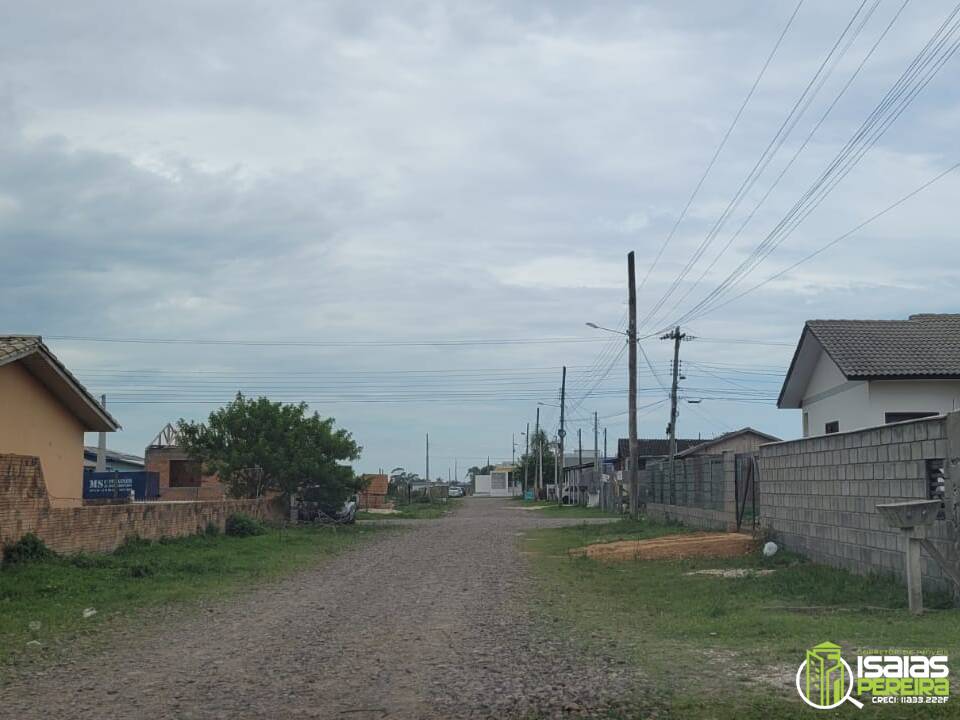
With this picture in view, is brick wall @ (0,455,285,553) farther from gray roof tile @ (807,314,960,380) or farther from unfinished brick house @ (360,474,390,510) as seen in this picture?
unfinished brick house @ (360,474,390,510)

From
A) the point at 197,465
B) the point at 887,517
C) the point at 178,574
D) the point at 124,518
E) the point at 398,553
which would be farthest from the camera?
the point at 197,465

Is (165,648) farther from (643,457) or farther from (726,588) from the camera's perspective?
(643,457)

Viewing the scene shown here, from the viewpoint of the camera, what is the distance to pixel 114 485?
37188 mm

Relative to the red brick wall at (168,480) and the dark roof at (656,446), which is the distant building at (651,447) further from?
the red brick wall at (168,480)

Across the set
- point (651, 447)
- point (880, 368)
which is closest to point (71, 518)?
point (880, 368)

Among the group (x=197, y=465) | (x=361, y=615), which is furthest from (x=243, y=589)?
(x=197, y=465)

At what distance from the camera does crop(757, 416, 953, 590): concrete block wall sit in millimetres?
14305

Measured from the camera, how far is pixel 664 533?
3080cm

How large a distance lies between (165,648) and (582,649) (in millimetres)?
4485

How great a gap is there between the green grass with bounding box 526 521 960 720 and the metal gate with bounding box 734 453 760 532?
4.60 metres

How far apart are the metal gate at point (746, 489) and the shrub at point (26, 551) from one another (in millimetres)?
15639

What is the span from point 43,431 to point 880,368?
1972 centimetres

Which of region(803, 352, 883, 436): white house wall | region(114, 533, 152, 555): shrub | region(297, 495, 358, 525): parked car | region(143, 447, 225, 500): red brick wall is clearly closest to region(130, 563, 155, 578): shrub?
region(114, 533, 152, 555): shrub

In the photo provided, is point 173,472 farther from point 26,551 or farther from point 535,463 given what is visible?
point 535,463
